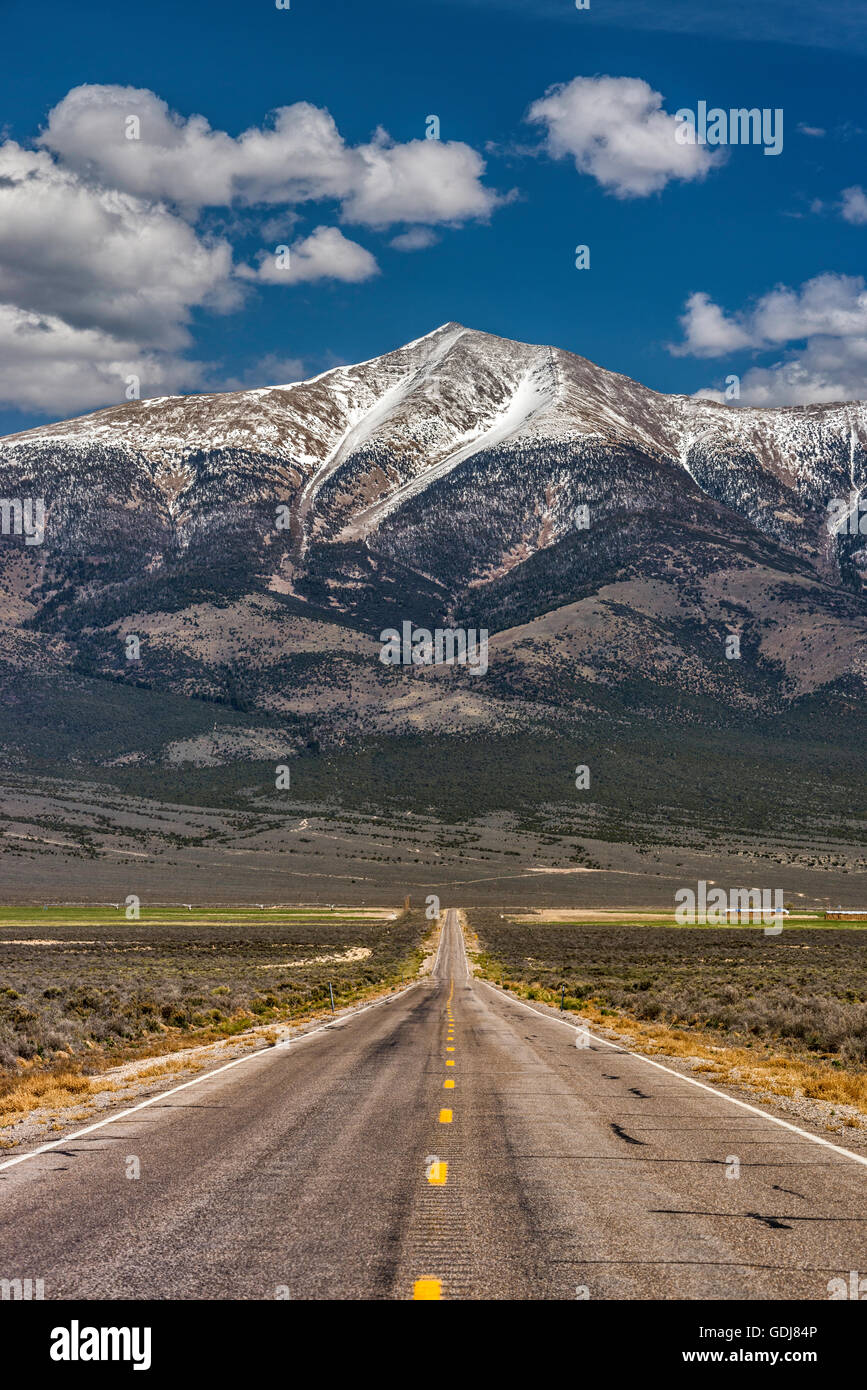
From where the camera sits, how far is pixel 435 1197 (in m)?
9.37

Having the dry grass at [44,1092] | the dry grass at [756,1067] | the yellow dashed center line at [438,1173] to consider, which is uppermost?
the yellow dashed center line at [438,1173]

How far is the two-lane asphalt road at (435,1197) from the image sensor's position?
707 cm

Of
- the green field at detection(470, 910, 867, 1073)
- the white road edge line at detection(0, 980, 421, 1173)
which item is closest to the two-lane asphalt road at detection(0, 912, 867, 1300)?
the white road edge line at detection(0, 980, 421, 1173)

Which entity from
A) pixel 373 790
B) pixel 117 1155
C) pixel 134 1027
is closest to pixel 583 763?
pixel 373 790

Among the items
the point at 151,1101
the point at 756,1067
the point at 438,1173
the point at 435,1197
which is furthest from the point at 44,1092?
the point at 756,1067

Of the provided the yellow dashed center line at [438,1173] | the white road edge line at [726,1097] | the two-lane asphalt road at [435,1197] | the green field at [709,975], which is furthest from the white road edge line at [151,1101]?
the green field at [709,975]

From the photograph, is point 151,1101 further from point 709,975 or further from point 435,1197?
point 709,975

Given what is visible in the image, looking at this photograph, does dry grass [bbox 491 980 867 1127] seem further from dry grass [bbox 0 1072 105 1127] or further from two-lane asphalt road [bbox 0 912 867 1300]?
dry grass [bbox 0 1072 105 1127]

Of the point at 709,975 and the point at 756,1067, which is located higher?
the point at 756,1067

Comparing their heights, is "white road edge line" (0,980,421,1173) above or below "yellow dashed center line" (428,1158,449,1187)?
below

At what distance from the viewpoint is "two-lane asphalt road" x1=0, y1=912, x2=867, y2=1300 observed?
7066 millimetres

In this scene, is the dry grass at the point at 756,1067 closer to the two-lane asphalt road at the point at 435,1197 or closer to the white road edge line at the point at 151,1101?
the two-lane asphalt road at the point at 435,1197
